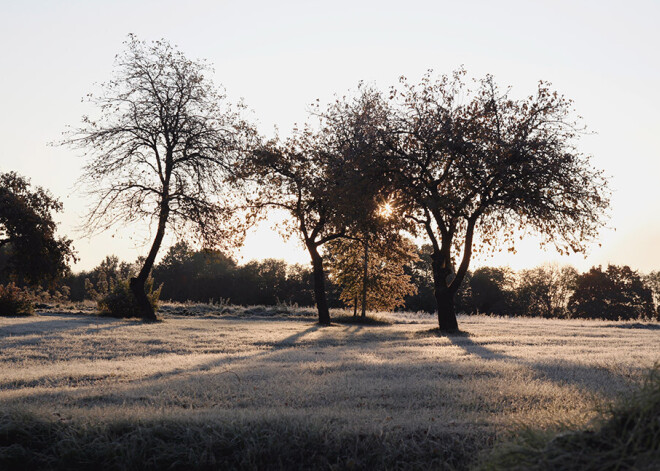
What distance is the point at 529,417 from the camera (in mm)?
5176

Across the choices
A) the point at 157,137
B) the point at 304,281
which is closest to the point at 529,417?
the point at 157,137

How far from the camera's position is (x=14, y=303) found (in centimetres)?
2412

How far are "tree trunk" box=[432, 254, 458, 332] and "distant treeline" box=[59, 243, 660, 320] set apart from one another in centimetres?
3310

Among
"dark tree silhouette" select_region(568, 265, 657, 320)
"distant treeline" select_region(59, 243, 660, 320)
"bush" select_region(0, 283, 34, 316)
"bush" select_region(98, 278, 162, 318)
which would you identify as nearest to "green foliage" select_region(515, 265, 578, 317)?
"distant treeline" select_region(59, 243, 660, 320)

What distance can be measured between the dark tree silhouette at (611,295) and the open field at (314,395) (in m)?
48.5

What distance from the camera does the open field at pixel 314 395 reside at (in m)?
4.60

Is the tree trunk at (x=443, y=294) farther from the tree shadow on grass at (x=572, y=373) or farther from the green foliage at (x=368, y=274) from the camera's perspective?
the tree shadow on grass at (x=572, y=373)

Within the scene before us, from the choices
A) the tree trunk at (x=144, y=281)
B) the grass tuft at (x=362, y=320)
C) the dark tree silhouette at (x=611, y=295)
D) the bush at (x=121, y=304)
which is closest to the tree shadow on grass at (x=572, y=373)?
the tree trunk at (x=144, y=281)

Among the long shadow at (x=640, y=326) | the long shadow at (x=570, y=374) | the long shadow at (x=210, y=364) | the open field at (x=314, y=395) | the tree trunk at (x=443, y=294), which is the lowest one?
the long shadow at (x=210, y=364)

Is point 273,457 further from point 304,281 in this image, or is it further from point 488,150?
point 304,281

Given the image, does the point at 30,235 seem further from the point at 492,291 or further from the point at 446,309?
the point at 492,291

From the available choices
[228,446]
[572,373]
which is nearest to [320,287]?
[572,373]

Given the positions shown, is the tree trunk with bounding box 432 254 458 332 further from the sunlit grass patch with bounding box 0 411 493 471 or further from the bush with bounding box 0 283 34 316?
the bush with bounding box 0 283 34 316

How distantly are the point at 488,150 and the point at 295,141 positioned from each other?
33.1ft
